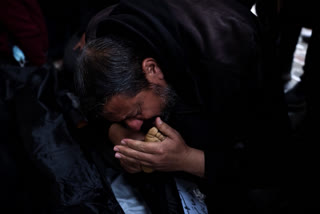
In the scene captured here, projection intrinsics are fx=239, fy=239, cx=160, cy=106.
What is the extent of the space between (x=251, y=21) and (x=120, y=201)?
865 mm

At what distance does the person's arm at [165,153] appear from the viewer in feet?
2.78

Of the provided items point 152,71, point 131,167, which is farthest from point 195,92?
point 131,167

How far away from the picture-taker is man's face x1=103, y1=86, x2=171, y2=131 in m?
0.84

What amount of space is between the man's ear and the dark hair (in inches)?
0.7

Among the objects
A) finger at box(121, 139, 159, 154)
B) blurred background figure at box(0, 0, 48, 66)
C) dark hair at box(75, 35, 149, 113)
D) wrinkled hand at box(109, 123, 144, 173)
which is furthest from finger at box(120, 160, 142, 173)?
blurred background figure at box(0, 0, 48, 66)

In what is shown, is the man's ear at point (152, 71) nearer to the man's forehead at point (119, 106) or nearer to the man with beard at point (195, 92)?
the man with beard at point (195, 92)

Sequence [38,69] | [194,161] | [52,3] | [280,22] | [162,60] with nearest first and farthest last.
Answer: [162,60] → [194,161] → [38,69] → [280,22] → [52,3]

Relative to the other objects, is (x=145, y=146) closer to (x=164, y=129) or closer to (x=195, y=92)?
(x=164, y=129)

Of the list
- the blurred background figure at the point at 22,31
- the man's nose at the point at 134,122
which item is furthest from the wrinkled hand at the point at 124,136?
the blurred background figure at the point at 22,31

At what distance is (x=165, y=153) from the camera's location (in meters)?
0.86

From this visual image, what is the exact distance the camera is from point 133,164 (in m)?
0.94

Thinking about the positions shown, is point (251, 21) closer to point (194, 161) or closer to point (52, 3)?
point (194, 161)

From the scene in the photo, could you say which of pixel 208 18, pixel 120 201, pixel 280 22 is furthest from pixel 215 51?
pixel 280 22

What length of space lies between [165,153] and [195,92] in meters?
0.25
